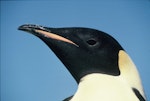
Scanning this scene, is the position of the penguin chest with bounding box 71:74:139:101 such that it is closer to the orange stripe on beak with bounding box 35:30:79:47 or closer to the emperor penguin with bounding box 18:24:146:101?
the emperor penguin with bounding box 18:24:146:101

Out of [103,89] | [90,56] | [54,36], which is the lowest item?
[103,89]

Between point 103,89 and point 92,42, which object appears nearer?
point 103,89

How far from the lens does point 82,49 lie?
3.73ft

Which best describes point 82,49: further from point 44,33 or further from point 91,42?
point 44,33

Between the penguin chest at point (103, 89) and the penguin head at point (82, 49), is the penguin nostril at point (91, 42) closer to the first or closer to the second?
the penguin head at point (82, 49)

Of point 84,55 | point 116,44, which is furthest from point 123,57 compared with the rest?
point 84,55

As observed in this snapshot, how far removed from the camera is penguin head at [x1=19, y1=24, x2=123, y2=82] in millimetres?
1126

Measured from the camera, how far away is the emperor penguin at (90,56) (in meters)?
1.10

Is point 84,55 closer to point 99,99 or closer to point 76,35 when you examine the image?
point 76,35

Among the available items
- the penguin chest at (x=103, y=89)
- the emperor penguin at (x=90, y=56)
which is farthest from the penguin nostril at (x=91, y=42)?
the penguin chest at (x=103, y=89)

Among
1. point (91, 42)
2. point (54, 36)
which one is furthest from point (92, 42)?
point (54, 36)

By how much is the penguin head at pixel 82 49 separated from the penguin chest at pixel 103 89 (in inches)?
1.4

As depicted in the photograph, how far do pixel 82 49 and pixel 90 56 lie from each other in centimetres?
5

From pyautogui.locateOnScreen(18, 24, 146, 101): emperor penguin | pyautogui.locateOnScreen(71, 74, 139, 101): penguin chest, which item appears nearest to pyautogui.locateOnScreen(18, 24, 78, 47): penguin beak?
pyautogui.locateOnScreen(18, 24, 146, 101): emperor penguin
